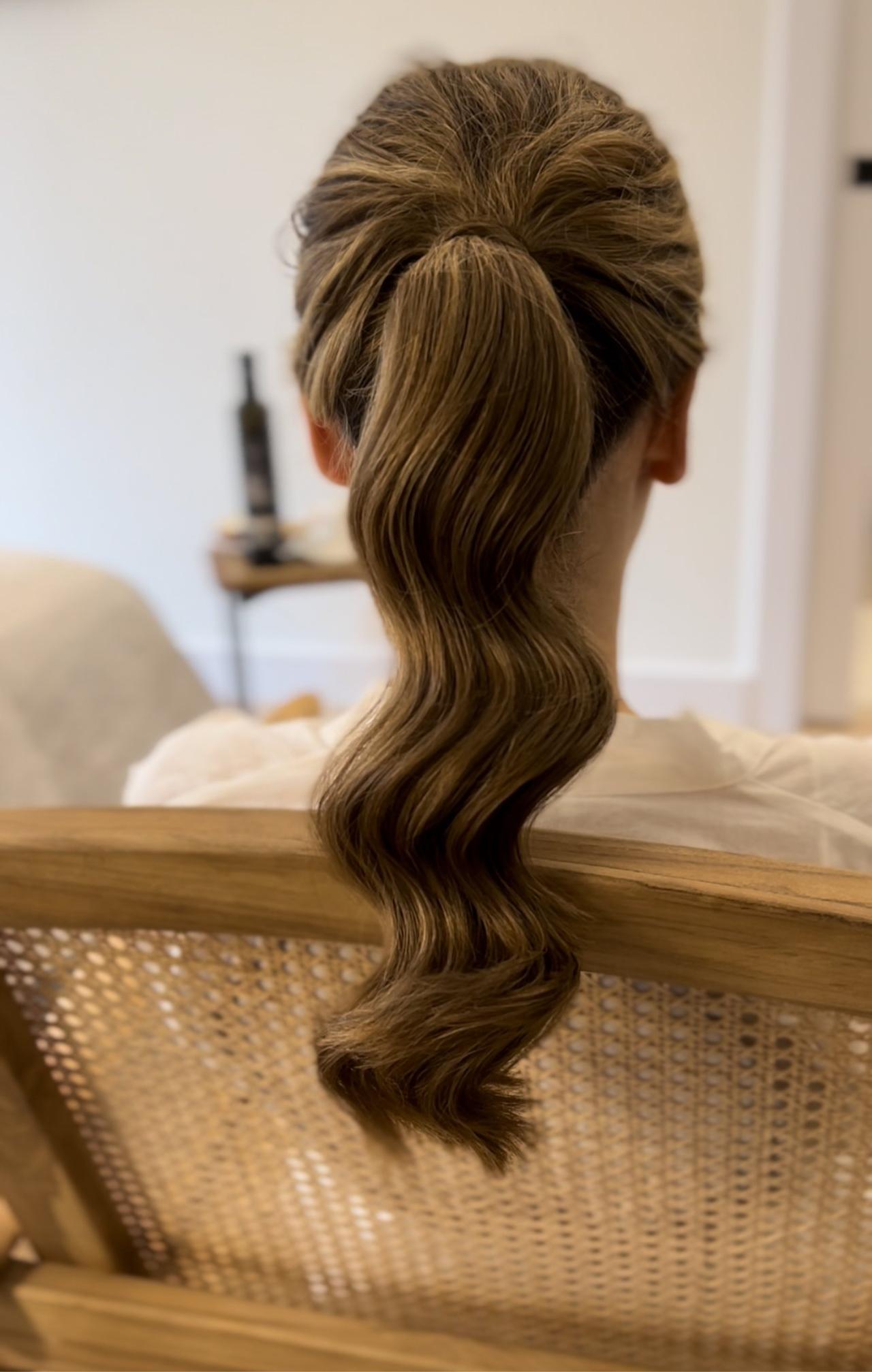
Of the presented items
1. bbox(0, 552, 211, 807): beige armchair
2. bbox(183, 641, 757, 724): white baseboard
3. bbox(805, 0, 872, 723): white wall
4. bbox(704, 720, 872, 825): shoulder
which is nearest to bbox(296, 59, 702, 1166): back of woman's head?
bbox(704, 720, 872, 825): shoulder

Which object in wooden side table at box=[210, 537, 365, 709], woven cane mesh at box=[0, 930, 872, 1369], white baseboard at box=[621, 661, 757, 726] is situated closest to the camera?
woven cane mesh at box=[0, 930, 872, 1369]

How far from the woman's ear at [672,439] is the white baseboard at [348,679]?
1678mm

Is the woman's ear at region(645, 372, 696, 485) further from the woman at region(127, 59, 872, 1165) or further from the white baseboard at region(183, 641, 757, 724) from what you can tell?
the white baseboard at region(183, 641, 757, 724)

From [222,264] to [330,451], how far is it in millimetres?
1841

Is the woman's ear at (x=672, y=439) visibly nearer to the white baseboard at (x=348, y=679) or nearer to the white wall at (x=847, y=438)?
the white wall at (x=847, y=438)

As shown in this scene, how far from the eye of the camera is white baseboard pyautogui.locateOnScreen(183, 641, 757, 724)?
7.84ft

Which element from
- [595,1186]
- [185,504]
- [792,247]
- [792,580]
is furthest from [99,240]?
[595,1186]

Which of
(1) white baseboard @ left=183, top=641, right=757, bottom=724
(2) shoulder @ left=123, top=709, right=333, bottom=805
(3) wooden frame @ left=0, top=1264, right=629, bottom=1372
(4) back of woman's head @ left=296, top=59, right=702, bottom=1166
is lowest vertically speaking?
(1) white baseboard @ left=183, top=641, right=757, bottom=724

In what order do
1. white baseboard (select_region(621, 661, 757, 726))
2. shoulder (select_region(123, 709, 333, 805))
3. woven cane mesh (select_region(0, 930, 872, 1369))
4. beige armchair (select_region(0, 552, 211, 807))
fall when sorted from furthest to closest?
white baseboard (select_region(621, 661, 757, 726)) < beige armchair (select_region(0, 552, 211, 807)) < shoulder (select_region(123, 709, 333, 805)) < woven cane mesh (select_region(0, 930, 872, 1369))

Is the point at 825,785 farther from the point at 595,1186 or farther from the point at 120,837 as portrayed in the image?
the point at 120,837

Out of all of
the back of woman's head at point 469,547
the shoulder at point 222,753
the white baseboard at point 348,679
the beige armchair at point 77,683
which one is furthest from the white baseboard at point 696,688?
the back of woman's head at point 469,547

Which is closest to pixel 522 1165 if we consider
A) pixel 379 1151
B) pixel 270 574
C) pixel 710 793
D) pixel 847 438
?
pixel 379 1151

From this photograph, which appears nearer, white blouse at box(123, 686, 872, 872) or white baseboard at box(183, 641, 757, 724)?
white blouse at box(123, 686, 872, 872)

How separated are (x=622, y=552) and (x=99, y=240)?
82.6 inches
